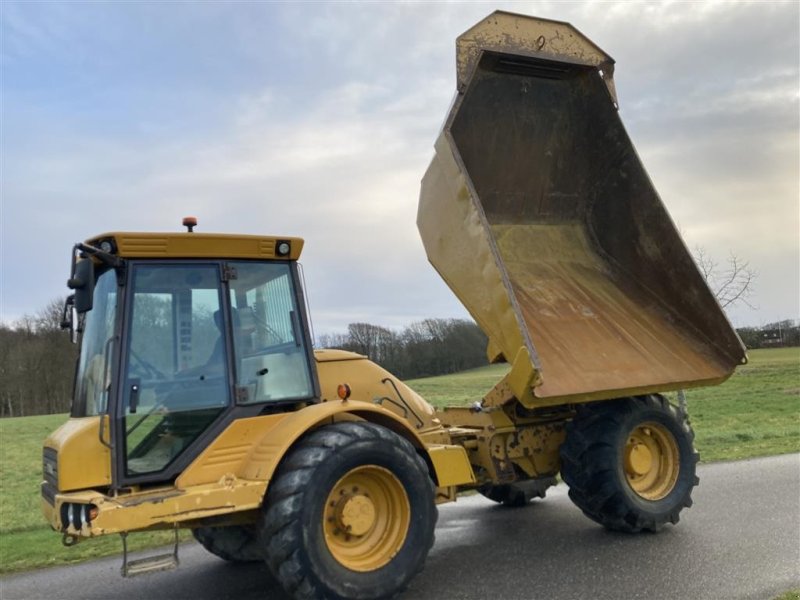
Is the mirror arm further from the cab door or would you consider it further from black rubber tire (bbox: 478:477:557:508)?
black rubber tire (bbox: 478:477:557:508)

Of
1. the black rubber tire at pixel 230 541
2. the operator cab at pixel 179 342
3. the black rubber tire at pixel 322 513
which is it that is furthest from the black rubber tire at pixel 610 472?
the black rubber tire at pixel 230 541

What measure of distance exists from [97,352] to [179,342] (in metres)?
0.58

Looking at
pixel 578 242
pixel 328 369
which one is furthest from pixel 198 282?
pixel 578 242

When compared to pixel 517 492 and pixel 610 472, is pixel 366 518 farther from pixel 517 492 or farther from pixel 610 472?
pixel 517 492

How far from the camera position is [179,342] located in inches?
190

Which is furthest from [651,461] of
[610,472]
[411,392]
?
[411,392]

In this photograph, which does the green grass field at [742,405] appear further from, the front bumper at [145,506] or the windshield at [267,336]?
the front bumper at [145,506]

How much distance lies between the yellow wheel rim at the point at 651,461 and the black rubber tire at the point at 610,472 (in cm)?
10

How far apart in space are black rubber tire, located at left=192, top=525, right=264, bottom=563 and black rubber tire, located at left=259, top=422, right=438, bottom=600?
148 centimetres

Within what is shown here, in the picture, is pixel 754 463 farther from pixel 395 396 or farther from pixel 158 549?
pixel 158 549

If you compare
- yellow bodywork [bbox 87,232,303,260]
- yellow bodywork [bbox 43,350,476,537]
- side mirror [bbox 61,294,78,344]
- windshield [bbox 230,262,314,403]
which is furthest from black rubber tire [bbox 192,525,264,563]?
yellow bodywork [bbox 87,232,303,260]

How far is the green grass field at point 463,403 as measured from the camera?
24.1 ft

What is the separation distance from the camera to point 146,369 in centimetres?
469

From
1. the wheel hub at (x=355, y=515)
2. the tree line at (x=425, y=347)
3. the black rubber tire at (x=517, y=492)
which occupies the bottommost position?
the black rubber tire at (x=517, y=492)
